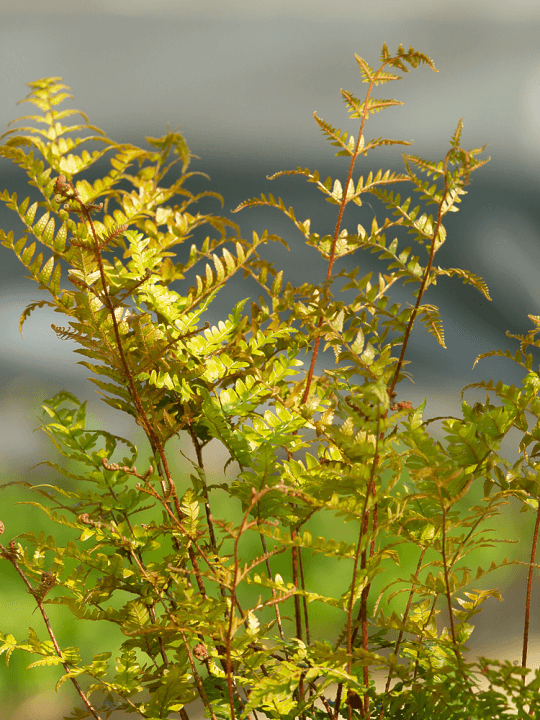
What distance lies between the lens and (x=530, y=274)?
6.99 feet

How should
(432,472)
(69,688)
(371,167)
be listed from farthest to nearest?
(371,167) < (69,688) < (432,472)

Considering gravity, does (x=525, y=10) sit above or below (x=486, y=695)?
above

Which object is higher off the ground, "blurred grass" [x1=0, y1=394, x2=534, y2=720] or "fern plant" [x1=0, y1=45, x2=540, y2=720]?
"fern plant" [x1=0, y1=45, x2=540, y2=720]

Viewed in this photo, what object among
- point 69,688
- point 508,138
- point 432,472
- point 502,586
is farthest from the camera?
point 508,138

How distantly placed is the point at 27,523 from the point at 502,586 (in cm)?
114

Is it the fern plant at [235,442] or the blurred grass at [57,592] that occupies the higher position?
the fern plant at [235,442]

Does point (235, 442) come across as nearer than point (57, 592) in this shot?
Yes

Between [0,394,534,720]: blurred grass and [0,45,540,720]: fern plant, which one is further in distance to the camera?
[0,394,534,720]: blurred grass

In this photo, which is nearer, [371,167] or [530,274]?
[371,167]

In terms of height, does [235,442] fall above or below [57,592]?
above

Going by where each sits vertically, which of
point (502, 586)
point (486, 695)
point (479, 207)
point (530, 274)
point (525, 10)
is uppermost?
point (525, 10)

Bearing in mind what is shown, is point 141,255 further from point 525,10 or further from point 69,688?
point 525,10

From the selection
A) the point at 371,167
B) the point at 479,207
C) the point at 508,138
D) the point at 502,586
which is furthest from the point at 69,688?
the point at 508,138

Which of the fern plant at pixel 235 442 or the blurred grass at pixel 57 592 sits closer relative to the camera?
the fern plant at pixel 235 442
